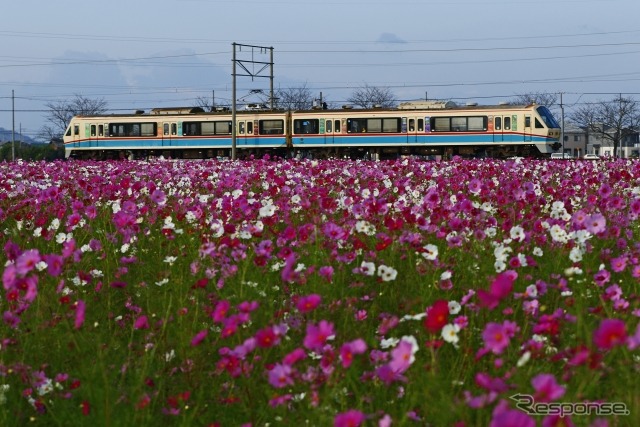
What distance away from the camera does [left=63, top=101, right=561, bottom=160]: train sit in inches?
1293

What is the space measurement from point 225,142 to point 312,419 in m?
35.0

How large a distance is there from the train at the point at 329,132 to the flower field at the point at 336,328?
2635 cm

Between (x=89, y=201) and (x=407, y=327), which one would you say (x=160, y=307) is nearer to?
(x=407, y=327)

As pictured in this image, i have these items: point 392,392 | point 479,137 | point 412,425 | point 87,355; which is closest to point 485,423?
point 412,425

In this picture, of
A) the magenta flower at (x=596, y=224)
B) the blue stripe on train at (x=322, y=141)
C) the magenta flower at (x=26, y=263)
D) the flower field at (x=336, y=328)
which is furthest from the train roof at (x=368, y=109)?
the magenta flower at (x=26, y=263)

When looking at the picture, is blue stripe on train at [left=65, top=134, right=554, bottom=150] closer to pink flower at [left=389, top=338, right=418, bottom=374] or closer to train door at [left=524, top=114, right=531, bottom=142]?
train door at [left=524, top=114, right=531, bottom=142]

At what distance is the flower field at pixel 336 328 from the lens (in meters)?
2.49

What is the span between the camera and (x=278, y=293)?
452cm

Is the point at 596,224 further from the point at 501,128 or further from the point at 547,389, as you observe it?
the point at 501,128

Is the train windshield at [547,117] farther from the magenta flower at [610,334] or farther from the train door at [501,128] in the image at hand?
the magenta flower at [610,334]

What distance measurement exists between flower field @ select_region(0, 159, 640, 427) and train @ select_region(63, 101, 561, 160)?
1038 inches

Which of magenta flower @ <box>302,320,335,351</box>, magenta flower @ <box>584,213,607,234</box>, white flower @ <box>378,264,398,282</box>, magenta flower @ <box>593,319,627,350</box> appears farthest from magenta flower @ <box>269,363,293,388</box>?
magenta flower @ <box>584,213,607,234</box>

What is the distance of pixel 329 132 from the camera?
35.3 metres

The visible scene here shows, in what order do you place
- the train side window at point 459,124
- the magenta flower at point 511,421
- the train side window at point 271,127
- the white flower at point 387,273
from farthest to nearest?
the train side window at point 271,127 < the train side window at point 459,124 < the white flower at point 387,273 < the magenta flower at point 511,421
